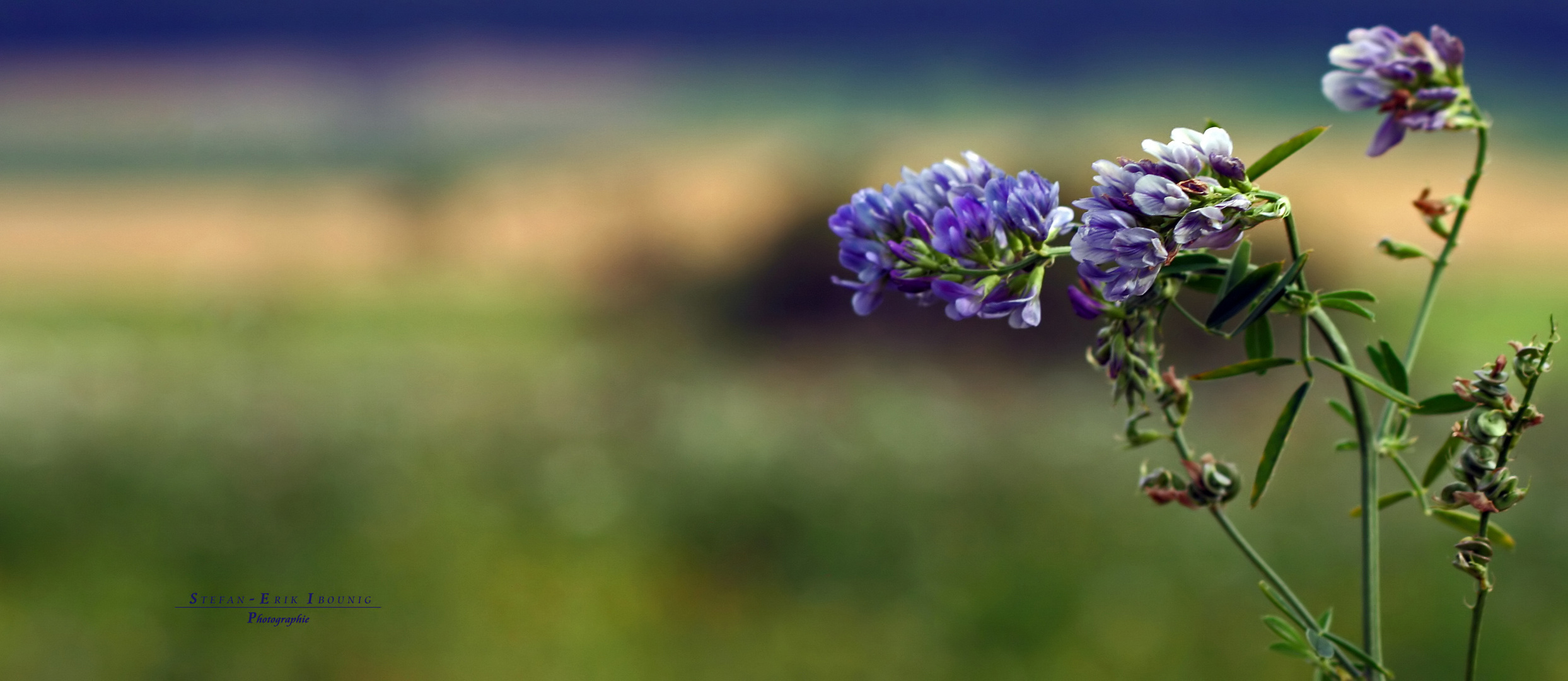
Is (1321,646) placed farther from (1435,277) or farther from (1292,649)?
(1435,277)

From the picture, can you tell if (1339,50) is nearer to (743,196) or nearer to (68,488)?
(68,488)

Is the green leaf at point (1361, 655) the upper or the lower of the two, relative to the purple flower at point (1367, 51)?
lower

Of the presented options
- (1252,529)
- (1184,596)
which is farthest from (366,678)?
(1252,529)

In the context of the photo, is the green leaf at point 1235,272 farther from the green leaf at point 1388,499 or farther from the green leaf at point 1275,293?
the green leaf at point 1388,499

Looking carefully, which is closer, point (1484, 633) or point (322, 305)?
→ point (1484, 633)

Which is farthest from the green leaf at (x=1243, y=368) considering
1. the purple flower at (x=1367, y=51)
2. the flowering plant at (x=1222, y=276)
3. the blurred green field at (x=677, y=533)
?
the blurred green field at (x=677, y=533)

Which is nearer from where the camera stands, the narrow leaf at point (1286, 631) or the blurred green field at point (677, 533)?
the narrow leaf at point (1286, 631)
